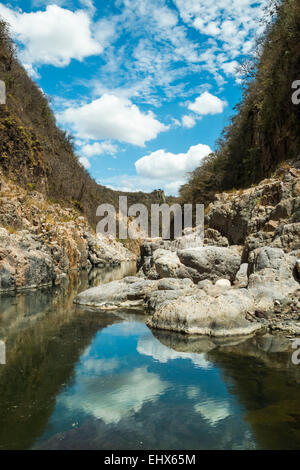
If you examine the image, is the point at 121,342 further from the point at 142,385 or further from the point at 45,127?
the point at 45,127

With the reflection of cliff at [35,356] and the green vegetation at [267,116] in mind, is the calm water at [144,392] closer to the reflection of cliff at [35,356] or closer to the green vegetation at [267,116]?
the reflection of cliff at [35,356]

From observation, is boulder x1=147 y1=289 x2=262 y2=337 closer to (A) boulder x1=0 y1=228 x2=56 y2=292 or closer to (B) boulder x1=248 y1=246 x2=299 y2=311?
(B) boulder x1=248 y1=246 x2=299 y2=311

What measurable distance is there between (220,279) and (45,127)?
39384 millimetres

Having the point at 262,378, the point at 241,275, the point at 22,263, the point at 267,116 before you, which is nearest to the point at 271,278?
the point at 241,275

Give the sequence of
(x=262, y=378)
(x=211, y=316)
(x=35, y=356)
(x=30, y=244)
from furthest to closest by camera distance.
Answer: (x=30, y=244)
(x=211, y=316)
(x=35, y=356)
(x=262, y=378)

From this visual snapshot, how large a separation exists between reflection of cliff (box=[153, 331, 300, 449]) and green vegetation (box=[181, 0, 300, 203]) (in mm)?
10641

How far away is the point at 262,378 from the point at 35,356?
4.52 meters

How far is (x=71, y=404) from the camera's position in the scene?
528cm

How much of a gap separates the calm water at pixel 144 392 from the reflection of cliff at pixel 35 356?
19mm

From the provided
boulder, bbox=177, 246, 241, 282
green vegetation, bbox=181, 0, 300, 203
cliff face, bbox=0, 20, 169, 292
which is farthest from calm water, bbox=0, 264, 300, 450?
green vegetation, bbox=181, 0, 300, 203

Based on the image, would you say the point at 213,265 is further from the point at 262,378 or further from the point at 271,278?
the point at 262,378

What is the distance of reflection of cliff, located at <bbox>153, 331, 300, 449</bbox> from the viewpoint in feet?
14.7

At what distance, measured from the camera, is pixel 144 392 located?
5719 millimetres
